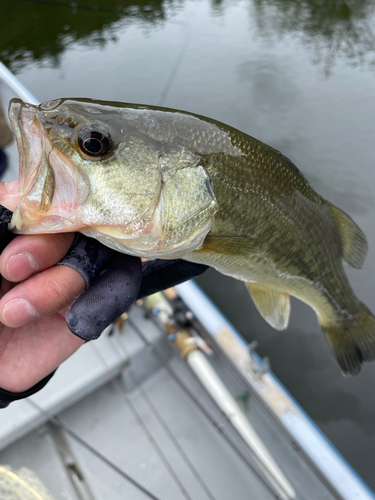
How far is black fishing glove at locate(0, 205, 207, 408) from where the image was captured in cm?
107

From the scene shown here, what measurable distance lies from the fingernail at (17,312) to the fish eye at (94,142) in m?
0.50

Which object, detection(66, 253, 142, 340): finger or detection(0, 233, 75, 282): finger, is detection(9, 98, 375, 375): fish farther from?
detection(66, 253, 142, 340): finger

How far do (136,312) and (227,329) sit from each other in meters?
0.81

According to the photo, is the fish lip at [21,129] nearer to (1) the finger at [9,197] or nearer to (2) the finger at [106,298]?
(1) the finger at [9,197]

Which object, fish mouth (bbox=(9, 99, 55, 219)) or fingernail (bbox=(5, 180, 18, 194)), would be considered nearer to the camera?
fish mouth (bbox=(9, 99, 55, 219))

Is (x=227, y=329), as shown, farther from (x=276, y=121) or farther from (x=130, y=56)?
(x=130, y=56)

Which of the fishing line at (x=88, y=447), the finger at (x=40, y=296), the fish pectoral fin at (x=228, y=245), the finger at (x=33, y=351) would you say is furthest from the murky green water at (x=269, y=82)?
the finger at (x=40, y=296)

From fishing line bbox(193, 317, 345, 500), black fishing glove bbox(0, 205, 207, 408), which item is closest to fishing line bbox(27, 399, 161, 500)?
fishing line bbox(193, 317, 345, 500)

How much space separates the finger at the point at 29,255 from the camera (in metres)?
0.95

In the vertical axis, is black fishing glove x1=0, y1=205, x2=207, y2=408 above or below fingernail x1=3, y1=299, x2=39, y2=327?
below

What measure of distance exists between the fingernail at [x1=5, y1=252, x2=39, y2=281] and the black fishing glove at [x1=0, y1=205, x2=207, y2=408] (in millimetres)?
100

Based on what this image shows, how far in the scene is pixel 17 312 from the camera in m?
0.93

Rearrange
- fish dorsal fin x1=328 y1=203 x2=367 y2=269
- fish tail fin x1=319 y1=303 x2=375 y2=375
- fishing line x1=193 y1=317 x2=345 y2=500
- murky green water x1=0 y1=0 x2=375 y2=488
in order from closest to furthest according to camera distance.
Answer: fish dorsal fin x1=328 y1=203 x2=367 y2=269
fish tail fin x1=319 y1=303 x2=375 y2=375
fishing line x1=193 y1=317 x2=345 y2=500
murky green water x1=0 y1=0 x2=375 y2=488

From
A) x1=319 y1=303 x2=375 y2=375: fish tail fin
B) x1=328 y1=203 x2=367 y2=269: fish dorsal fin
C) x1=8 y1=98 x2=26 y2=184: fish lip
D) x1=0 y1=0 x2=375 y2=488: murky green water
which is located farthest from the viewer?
x1=0 y1=0 x2=375 y2=488: murky green water
